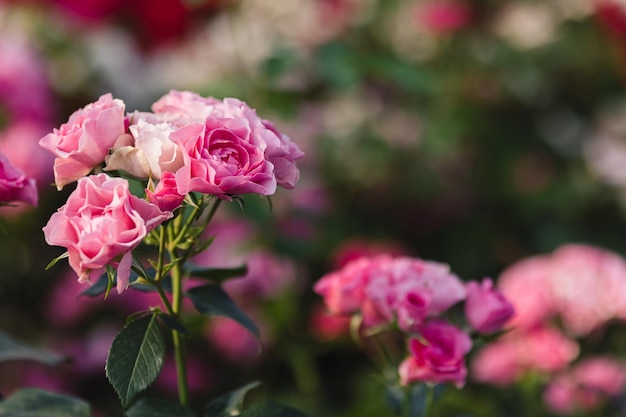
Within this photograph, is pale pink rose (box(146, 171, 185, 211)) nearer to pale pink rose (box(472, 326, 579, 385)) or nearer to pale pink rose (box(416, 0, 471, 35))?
pale pink rose (box(472, 326, 579, 385))

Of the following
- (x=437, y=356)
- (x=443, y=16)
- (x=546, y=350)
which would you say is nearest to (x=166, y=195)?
(x=437, y=356)

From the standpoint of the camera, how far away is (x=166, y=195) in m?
0.68

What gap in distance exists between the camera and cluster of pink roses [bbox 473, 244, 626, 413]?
4.17ft

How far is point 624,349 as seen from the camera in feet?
5.02

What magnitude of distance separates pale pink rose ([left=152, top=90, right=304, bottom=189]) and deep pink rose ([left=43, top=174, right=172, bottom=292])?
96mm

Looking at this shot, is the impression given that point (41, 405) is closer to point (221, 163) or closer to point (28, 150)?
point (221, 163)

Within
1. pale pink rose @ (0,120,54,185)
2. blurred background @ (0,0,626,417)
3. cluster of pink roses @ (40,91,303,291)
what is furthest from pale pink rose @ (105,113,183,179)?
pale pink rose @ (0,120,54,185)

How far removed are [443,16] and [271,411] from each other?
203 centimetres

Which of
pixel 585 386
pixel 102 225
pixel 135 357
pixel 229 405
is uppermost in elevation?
pixel 102 225

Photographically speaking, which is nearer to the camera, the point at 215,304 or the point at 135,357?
the point at 135,357

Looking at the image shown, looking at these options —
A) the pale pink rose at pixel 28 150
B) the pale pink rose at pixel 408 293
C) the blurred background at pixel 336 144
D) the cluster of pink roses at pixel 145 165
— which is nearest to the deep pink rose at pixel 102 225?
the cluster of pink roses at pixel 145 165

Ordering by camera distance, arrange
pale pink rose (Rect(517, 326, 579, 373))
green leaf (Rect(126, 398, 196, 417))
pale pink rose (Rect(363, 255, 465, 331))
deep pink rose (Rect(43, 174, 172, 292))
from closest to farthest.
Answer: deep pink rose (Rect(43, 174, 172, 292)) < green leaf (Rect(126, 398, 196, 417)) < pale pink rose (Rect(363, 255, 465, 331)) < pale pink rose (Rect(517, 326, 579, 373))

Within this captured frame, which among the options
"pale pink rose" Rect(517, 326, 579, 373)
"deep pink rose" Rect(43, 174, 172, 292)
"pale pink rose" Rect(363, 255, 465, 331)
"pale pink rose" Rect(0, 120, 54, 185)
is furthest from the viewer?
"pale pink rose" Rect(0, 120, 54, 185)

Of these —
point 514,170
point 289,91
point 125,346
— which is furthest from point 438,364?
point 514,170
